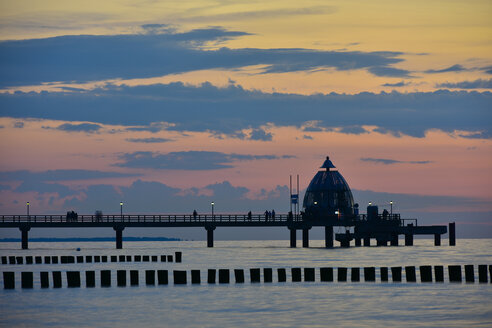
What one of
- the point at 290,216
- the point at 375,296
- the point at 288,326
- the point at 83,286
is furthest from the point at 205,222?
the point at 288,326

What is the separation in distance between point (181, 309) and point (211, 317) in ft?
11.7

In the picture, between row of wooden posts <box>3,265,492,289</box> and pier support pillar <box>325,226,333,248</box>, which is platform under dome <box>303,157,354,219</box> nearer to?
pier support pillar <box>325,226,333,248</box>

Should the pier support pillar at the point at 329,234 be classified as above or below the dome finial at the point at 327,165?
below

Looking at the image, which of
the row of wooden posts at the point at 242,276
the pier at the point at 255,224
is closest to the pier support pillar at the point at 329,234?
the pier at the point at 255,224

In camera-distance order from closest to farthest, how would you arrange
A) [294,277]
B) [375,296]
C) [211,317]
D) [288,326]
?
[288,326], [211,317], [375,296], [294,277]

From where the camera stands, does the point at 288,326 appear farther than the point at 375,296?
No

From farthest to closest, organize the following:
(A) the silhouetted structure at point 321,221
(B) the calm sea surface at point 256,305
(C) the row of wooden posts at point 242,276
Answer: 1. (A) the silhouetted structure at point 321,221
2. (C) the row of wooden posts at point 242,276
3. (B) the calm sea surface at point 256,305

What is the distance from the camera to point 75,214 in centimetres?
12631

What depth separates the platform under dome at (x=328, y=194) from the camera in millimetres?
149250

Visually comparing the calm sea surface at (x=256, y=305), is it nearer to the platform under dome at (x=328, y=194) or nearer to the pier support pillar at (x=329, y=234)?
the pier support pillar at (x=329, y=234)

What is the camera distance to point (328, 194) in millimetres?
149625

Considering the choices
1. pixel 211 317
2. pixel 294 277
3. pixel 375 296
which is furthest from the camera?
pixel 294 277

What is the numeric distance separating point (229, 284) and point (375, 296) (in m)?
12.1

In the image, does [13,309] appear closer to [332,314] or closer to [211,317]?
[211,317]
